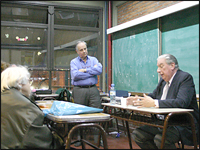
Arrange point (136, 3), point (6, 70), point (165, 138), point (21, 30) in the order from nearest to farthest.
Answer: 1. point (6, 70)
2. point (165, 138)
3. point (136, 3)
4. point (21, 30)

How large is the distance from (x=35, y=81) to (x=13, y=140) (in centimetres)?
456

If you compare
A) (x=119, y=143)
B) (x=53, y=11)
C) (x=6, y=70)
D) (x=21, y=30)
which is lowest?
(x=119, y=143)

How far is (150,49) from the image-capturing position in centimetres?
501

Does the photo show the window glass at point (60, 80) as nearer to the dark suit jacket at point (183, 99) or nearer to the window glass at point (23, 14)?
the window glass at point (23, 14)

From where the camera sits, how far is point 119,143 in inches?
170

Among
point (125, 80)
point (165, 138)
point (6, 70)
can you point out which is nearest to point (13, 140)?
point (6, 70)

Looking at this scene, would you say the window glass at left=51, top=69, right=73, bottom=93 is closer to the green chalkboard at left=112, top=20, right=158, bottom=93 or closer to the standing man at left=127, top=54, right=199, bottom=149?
the green chalkboard at left=112, top=20, right=158, bottom=93

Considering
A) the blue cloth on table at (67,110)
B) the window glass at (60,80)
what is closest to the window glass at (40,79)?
the window glass at (60,80)

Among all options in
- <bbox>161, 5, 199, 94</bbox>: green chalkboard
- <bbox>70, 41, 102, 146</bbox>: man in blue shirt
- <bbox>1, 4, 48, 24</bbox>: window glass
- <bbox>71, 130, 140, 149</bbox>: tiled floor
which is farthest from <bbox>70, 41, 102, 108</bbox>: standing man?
<bbox>1, 4, 48, 24</bbox>: window glass

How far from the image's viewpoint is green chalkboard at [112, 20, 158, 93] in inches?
195

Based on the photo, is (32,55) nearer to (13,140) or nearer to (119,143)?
(119,143)

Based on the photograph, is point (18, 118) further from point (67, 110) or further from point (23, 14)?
point (23, 14)

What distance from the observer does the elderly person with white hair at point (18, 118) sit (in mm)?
1686

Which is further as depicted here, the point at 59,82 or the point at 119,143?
the point at 59,82
